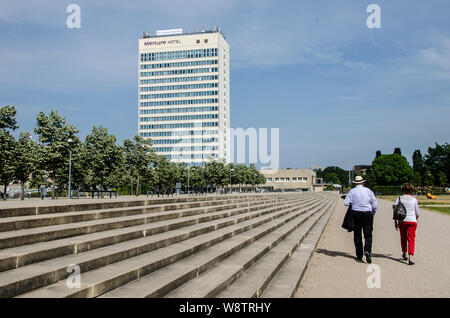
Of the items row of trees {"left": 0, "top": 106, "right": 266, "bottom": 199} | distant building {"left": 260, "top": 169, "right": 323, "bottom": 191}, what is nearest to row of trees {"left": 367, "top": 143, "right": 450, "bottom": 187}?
distant building {"left": 260, "top": 169, "right": 323, "bottom": 191}

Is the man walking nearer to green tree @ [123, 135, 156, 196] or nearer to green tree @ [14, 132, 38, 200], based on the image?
green tree @ [14, 132, 38, 200]

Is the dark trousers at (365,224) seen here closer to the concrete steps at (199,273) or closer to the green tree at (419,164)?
the concrete steps at (199,273)

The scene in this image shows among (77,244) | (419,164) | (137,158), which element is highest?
(419,164)

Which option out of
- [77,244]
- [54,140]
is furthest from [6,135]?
[77,244]

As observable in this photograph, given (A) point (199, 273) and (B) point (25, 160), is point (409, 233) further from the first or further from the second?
(B) point (25, 160)

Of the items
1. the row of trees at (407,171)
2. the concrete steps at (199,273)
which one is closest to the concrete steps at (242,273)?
the concrete steps at (199,273)

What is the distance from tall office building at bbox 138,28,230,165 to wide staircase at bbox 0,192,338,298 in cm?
11381

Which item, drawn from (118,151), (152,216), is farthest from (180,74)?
(152,216)

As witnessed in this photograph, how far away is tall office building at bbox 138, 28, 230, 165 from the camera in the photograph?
4833 inches

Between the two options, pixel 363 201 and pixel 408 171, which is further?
pixel 408 171

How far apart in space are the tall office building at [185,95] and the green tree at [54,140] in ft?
278

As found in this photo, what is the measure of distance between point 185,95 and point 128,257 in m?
122

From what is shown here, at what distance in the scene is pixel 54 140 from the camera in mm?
37156

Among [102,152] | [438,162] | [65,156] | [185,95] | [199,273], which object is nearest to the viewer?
[199,273]
